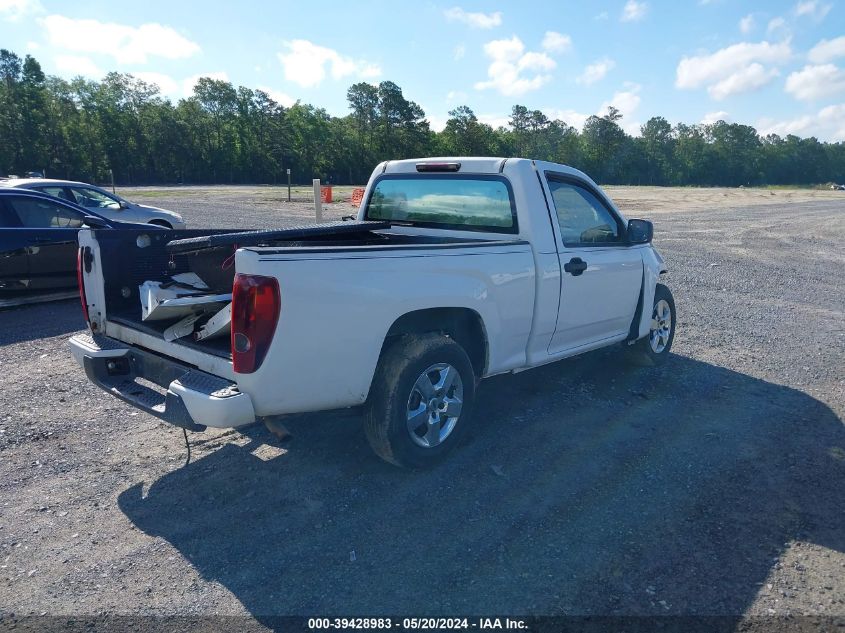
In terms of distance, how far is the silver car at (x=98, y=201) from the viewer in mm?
11766

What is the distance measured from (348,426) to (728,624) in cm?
293

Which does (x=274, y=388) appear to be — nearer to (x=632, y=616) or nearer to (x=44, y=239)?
(x=632, y=616)

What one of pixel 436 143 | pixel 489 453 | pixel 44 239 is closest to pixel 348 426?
pixel 489 453

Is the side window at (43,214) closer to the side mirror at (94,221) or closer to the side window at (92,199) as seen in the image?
the side mirror at (94,221)

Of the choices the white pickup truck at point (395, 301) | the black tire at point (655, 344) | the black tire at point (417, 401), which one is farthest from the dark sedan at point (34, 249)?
the black tire at point (655, 344)

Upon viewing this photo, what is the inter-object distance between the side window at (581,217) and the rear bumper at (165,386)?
2869 millimetres

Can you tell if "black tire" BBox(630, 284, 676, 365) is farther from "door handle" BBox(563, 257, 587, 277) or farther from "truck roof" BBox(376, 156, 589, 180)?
"truck roof" BBox(376, 156, 589, 180)

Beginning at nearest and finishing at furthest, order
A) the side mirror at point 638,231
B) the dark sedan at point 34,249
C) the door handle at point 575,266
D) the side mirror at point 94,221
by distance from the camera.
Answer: the door handle at point 575,266, the side mirror at point 638,231, the dark sedan at point 34,249, the side mirror at point 94,221

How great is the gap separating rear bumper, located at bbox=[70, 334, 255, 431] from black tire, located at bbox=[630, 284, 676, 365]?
168 inches

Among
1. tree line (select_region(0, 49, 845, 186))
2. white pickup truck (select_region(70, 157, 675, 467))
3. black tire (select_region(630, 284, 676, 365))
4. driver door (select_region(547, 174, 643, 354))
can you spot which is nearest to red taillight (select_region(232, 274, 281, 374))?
white pickup truck (select_region(70, 157, 675, 467))

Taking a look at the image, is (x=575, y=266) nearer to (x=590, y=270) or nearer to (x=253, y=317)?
(x=590, y=270)

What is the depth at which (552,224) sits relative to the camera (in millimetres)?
4859

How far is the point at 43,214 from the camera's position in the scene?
887cm

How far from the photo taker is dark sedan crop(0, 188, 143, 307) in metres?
8.38
